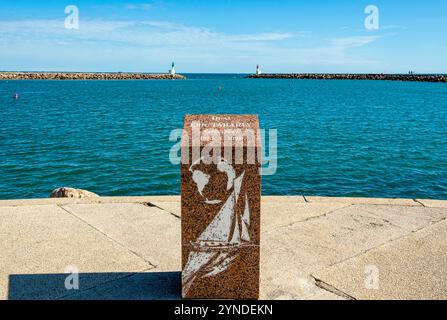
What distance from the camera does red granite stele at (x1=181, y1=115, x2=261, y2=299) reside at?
3.54m

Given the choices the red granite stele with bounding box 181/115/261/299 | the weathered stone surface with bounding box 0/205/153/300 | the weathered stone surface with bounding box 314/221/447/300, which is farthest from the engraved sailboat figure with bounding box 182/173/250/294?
the weathered stone surface with bounding box 314/221/447/300

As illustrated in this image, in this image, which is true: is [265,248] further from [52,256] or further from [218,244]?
[52,256]

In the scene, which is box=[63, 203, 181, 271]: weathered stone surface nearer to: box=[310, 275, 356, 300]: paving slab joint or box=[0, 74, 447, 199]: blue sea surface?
box=[310, 275, 356, 300]: paving slab joint

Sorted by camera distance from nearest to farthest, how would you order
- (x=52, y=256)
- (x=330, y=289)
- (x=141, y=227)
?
(x=330, y=289), (x=52, y=256), (x=141, y=227)

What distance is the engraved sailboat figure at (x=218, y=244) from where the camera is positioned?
12.1 feet

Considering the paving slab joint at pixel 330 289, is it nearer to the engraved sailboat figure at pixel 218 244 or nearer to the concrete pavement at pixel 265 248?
the concrete pavement at pixel 265 248

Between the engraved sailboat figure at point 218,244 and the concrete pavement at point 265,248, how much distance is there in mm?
360

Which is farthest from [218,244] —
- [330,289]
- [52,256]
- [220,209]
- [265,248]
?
[52,256]

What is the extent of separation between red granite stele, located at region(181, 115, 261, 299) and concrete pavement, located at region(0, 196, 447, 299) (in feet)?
1.12

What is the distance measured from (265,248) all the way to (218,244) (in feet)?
4.47

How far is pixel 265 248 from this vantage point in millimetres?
4965

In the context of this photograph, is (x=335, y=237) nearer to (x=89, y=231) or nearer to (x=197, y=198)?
(x=197, y=198)
